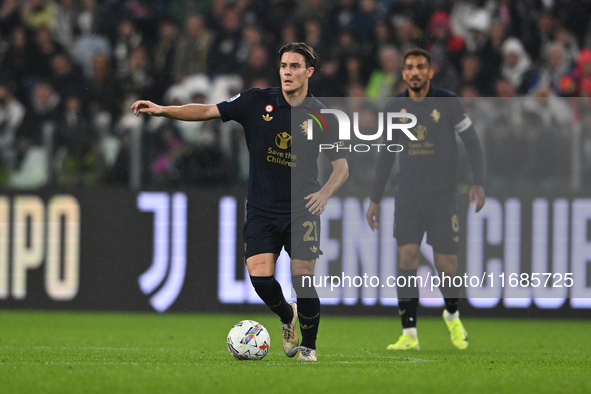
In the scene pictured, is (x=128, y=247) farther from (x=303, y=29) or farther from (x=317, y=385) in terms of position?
(x=317, y=385)

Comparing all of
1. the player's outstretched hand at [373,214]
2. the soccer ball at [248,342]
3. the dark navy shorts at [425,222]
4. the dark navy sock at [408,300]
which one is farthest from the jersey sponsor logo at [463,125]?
the soccer ball at [248,342]

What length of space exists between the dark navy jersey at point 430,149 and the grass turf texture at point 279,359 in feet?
4.63

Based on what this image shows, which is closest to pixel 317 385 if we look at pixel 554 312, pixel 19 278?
pixel 554 312

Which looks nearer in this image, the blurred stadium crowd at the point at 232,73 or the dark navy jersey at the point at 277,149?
the dark navy jersey at the point at 277,149

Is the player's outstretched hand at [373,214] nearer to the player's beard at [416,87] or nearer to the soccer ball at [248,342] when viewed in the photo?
the player's beard at [416,87]

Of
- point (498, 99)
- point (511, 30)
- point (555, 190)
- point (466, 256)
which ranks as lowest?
point (466, 256)

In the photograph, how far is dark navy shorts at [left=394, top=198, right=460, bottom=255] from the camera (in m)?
7.83

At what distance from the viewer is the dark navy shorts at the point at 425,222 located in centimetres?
783

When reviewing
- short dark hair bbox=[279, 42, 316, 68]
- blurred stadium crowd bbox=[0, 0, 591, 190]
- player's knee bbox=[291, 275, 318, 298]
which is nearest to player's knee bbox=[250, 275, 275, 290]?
player's knee bbox=[291, 275, 318, 298]

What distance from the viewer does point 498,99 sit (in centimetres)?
1062

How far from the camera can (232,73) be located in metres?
13.2

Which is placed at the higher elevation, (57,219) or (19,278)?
(57,219)

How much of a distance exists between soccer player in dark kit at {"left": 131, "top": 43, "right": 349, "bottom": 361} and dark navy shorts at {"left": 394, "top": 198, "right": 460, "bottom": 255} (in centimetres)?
173

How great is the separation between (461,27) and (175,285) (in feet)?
19.1
